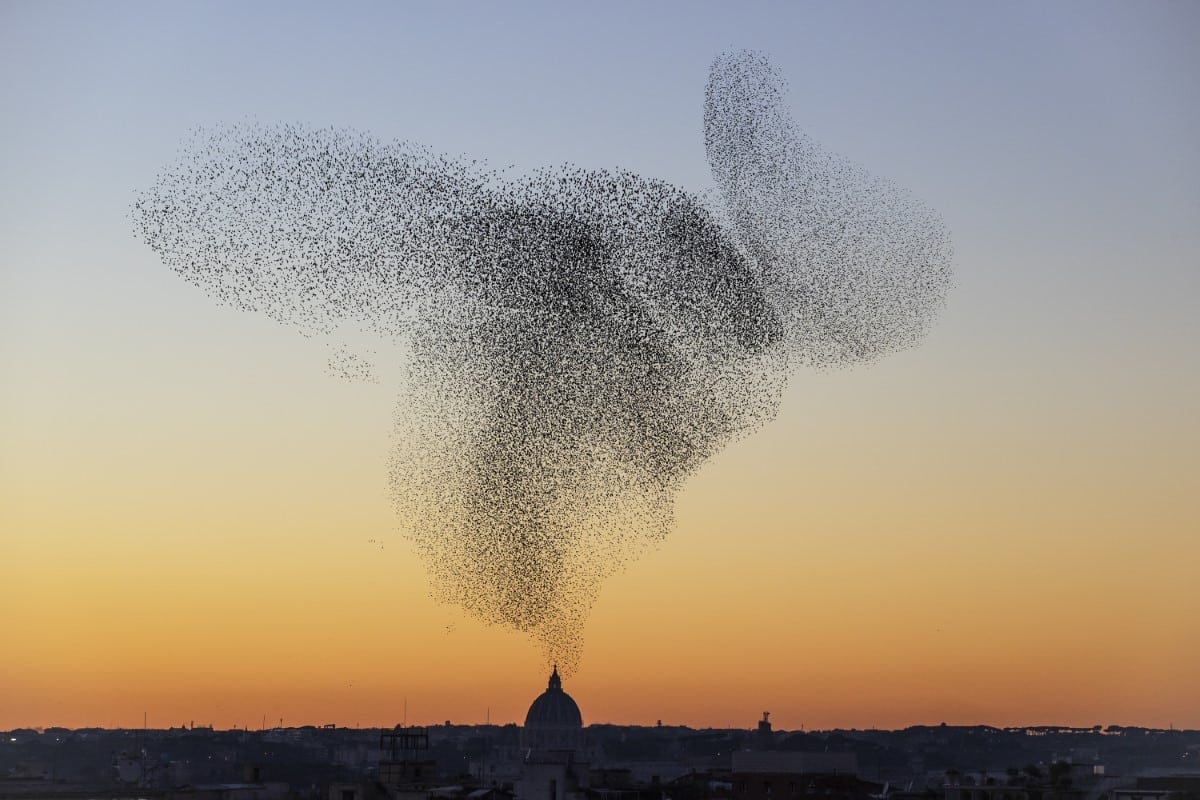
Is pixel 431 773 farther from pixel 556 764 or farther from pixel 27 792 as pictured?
pixel 27 792

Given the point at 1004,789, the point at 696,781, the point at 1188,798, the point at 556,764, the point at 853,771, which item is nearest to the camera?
the point at 1188,798

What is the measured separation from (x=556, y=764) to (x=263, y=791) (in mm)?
27078

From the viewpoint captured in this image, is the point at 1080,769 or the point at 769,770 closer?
the point at 1080,769

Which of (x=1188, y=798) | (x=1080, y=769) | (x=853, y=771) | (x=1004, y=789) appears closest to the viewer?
(x=1188, y=798)

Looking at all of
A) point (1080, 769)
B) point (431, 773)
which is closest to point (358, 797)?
point (431, 773)

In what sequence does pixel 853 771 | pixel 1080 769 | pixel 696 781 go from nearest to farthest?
1. pixel 1080 769
2. pixel 696 781
3. pixel 853 771

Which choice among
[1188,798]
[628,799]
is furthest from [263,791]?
[1188,798]

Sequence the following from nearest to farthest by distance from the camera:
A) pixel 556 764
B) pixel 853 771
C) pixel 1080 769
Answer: pixel 556 764 → pixel 1080 769 → pixel 853 771

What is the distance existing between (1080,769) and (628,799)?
3617cm

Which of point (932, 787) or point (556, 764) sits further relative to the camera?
point (932, 787)

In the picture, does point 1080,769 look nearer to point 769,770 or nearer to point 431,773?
point 769,770

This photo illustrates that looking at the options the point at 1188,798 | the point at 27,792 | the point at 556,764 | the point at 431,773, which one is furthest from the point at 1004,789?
the point at 27,792

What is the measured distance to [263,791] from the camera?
15538 centimetres

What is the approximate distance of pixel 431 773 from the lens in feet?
485
